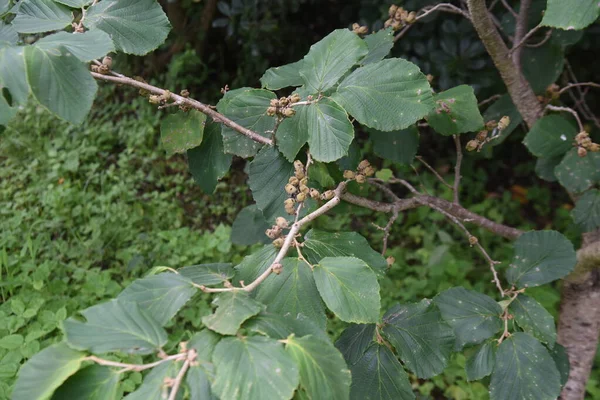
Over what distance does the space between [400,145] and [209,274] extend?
711 millimetres

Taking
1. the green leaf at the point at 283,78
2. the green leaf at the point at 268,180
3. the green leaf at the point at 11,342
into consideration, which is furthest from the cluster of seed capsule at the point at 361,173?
the green leaf at the point at 11,342

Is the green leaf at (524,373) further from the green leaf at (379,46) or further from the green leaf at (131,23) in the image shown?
the green leaf at (131,23)

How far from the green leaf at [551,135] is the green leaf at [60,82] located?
1.26m

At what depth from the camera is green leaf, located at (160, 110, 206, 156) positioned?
48.5 inches

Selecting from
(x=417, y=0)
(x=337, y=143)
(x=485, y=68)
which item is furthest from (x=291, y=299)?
(x=485, y=68)

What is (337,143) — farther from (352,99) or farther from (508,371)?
(508,371)

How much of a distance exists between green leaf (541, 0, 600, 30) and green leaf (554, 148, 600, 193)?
1.85ft

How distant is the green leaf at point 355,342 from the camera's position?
1087mm

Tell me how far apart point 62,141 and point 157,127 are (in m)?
0.62

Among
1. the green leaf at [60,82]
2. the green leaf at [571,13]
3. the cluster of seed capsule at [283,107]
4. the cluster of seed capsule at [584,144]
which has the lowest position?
the cluster of seed capsule at [584,144]

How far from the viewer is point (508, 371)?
1.18m

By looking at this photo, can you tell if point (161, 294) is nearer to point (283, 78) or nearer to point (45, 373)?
point (45, 373)

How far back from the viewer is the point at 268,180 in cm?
120

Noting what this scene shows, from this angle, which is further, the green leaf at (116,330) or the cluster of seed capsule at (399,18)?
the cluster of seed capsule at (399,18)
